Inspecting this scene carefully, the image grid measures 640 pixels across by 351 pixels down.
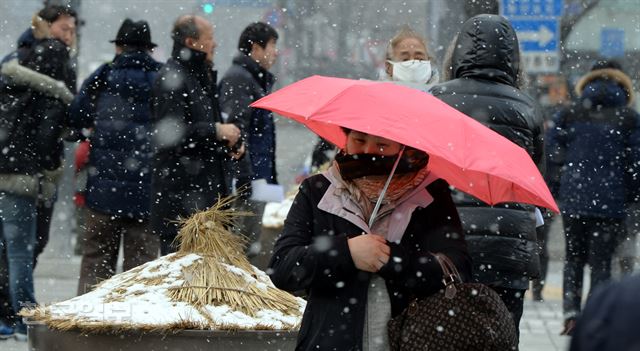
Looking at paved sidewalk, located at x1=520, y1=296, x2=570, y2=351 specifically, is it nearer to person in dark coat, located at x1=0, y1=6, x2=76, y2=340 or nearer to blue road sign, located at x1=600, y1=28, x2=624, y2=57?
person in dark coat, located at x1=0, y1=6, x2=76, y2=340

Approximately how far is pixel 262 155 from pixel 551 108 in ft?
35.7

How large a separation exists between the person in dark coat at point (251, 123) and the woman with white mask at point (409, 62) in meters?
1.28

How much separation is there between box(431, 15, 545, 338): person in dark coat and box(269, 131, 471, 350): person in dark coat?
128 cm

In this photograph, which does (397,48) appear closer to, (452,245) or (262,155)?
(262,155)

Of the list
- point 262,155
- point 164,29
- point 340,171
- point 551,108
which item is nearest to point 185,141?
point 262,155

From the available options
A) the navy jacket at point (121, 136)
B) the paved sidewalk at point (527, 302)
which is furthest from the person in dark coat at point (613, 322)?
the paved sidewalk at point (527, 302)

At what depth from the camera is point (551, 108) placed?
63.7 ft

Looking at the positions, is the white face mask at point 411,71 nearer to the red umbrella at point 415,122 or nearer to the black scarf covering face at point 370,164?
the red umbrella at point 415,122

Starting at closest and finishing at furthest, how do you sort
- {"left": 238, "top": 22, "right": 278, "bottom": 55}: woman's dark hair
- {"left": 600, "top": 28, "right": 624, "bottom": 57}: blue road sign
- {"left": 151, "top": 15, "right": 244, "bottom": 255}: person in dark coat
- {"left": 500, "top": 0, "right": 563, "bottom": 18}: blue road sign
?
{"left": 151, "top": 15, "right": 244, "bottom": 255}: person in dark coat < {"left": 238, "top": 22, "right": 278, "bottom": 55}: woman's dark hair < {"left": 500, "top": 0, "right": 563, "bottom": 18}: blue road sign < {"left": 600, "top": 28, "right": 624, "bottom": 57}: blue road sign

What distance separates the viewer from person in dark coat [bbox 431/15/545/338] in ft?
18.6

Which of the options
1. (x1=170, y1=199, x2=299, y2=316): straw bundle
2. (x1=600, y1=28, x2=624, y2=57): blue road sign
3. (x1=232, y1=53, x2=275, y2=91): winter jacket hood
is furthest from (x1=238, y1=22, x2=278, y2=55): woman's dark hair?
(x1=600, y1=28, x2=624, y2=57): blue road sign

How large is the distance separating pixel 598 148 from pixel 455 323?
7150mm

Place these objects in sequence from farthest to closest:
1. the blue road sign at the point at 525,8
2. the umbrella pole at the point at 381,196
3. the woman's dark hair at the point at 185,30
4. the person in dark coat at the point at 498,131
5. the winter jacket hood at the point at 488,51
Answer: the blue road sign at the point at 525,8, the woman's dark hair at the point at 185,30, the winter jacket hood at the point at 488,51, the person in dark coat at the point at 498,131, the umbrella pole at the point at 381,196

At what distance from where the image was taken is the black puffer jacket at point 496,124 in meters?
5.68
